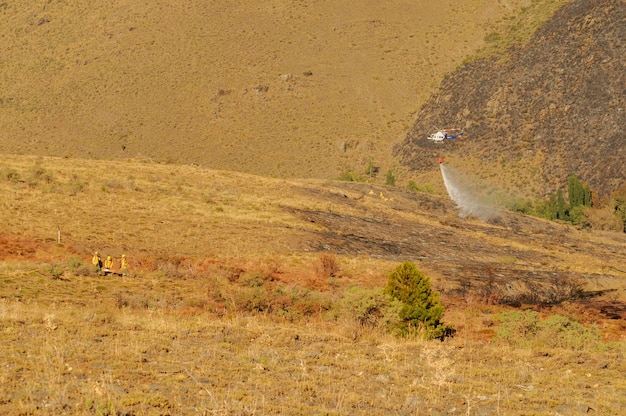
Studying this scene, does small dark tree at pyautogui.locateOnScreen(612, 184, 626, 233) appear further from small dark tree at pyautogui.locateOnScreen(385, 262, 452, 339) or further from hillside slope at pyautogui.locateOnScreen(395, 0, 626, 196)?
small dark tree at pyautogui.locateOnScreen(385, 262, 452, 339)

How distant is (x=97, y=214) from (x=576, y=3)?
87191 millimetres

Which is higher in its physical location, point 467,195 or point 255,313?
point 467,195

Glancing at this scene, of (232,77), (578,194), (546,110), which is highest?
(232,77)

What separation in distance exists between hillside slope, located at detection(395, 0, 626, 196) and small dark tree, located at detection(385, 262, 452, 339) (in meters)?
65.9

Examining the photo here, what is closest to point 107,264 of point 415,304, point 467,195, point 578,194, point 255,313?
point 255,313

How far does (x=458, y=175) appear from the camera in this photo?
3595 inches

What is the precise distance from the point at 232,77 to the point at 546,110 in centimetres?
4292

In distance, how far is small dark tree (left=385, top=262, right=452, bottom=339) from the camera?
2006cm

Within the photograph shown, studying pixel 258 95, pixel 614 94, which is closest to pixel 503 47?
pixel 614 94

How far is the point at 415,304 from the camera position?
2139cm

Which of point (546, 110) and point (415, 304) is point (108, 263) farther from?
point (546, 110)

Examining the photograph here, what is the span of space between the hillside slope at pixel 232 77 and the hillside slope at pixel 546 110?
653cm

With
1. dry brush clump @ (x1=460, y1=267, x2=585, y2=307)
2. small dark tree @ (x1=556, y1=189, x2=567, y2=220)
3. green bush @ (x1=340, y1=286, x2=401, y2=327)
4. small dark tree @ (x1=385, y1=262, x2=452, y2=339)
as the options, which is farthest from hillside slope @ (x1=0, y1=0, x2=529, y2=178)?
green bush @ (x1=340, y1=286, x2=401, y2=327)

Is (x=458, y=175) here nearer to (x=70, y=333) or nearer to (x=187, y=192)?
(x=187, y=192)
